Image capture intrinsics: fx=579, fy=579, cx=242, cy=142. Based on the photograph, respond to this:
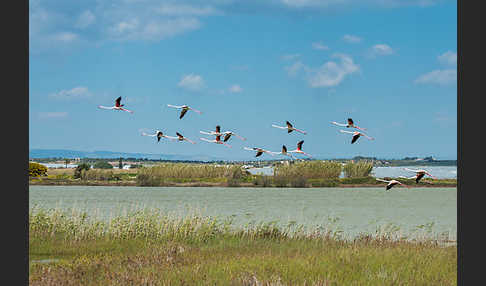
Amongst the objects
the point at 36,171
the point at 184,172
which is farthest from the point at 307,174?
the point at 36,171

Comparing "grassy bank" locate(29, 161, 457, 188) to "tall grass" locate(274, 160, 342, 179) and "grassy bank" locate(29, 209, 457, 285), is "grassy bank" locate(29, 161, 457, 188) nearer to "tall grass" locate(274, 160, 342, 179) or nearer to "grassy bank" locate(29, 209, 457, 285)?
"tall grass" locate(274, 160, 342, 179)

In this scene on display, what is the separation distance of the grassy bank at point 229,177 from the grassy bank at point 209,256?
5043 cm

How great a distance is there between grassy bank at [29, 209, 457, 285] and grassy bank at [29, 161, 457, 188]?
165ft

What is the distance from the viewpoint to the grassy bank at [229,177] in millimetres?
74500

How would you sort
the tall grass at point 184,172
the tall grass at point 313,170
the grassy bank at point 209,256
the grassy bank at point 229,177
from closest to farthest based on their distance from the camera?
the grassy bank at point 209,256
the tall grass at point 184,172
the grassy bank at point 229,177
the tall grass at point 313,170

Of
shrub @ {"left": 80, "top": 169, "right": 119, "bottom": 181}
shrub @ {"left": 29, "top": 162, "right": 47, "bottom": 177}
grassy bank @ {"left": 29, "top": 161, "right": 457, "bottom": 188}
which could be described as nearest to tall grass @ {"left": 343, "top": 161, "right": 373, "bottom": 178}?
grassy bank @ {"left": 29, "top": 161, "right": 457, "bottom": 188}

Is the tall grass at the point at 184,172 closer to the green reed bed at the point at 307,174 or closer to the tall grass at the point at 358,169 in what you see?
the green reed bed at the point at 307,174

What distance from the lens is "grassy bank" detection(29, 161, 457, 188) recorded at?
244 feet

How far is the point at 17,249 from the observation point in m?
9.91

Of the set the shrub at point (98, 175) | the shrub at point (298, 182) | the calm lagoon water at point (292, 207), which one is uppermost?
the shrub at point (98, 175)

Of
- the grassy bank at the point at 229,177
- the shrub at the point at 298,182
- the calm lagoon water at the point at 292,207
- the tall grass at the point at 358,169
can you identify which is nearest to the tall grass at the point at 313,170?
the grassy bank at the point at 229,177

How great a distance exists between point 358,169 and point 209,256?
62118mm

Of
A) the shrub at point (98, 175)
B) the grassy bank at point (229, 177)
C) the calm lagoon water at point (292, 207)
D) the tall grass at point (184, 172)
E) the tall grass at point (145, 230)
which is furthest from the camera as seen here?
the shrub at point (98, 175)

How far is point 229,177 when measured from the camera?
245 ft
